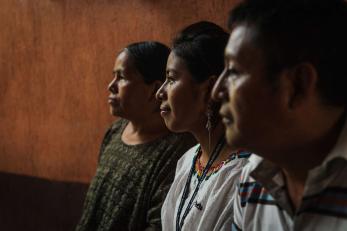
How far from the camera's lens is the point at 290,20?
945 mm

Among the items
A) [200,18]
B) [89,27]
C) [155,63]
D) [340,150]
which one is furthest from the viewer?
[89,27]

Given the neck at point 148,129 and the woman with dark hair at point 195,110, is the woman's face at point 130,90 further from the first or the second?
the woman with dark hair at point 195,110

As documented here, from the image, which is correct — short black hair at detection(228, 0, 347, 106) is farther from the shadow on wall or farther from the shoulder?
the shadow on wall

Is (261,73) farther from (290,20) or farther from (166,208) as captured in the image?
(166,208)

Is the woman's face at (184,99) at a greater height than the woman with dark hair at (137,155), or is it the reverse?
the woman's face at (184,99)

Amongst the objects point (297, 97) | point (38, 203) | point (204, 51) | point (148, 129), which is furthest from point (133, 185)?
point (38, 203)

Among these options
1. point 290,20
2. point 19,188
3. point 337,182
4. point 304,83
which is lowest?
point 19,188

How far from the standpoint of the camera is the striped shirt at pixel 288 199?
0.93m

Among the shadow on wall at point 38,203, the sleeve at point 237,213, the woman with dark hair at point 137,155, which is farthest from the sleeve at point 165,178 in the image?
the shadow on wall at point 38,203

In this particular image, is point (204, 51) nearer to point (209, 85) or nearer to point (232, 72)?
point (209, 85)

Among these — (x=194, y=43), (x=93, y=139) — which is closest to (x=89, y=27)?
(x=93, y=139)

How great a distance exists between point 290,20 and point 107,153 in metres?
1.37

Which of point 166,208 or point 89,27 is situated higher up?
point 89,27

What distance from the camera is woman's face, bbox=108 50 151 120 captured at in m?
2.00
